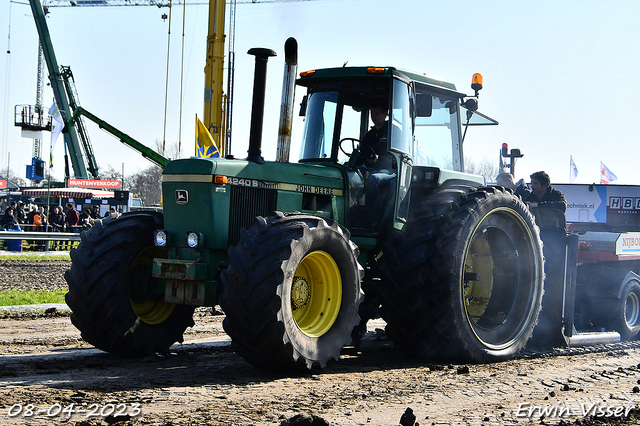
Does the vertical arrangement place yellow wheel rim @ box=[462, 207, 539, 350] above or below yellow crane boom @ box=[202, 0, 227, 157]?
below

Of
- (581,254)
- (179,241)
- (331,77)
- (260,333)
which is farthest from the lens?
(581,254)

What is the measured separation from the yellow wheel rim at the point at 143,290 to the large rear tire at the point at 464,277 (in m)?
2.18

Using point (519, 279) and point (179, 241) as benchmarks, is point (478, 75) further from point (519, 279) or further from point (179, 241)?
point (179, 241)

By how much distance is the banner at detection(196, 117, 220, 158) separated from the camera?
493 inches

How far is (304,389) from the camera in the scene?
5078mm

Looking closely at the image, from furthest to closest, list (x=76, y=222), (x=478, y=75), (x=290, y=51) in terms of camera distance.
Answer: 1. (x=76, y=222)
2. (x=478, y=75)
3. (x=290, y=51)

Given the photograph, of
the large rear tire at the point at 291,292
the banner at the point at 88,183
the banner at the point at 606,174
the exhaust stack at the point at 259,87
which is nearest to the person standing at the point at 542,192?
the large rear tire at the point at 291,292

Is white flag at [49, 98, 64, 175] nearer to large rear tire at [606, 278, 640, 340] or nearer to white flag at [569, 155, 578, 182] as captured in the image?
white flag at [569, 155, 578, 182]

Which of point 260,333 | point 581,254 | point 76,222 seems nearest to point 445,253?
point 260,333

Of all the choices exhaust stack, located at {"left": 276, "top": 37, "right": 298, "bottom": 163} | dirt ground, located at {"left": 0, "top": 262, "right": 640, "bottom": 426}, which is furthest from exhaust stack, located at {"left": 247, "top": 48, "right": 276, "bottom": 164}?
dirt ground, located at {"left": 0, "top": 262, "right": 640, "bottom": 426}

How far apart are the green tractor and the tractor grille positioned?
1 centimetres

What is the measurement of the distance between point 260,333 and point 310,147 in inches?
104

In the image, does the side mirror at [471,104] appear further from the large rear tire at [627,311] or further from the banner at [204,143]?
the banner at [204,143]

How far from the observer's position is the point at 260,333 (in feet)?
16.8
